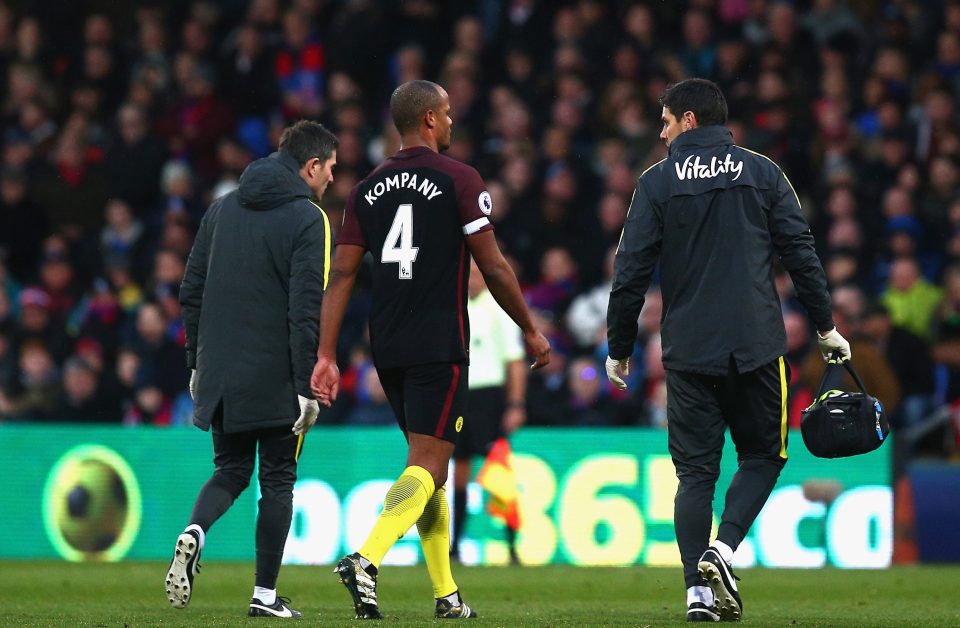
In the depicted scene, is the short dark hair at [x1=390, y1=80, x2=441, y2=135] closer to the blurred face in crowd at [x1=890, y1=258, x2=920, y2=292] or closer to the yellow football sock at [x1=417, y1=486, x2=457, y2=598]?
the yellow football sock at [x1=417, y1=486, x2=457, y2=598]

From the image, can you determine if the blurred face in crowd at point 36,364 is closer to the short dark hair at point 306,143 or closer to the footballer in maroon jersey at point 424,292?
the short dark hair at point 306,143

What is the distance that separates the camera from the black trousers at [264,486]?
7.17 metres

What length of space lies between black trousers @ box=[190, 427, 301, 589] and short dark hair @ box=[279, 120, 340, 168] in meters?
1.23

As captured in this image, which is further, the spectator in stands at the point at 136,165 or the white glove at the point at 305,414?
the spectator in stands at the point at 136,165

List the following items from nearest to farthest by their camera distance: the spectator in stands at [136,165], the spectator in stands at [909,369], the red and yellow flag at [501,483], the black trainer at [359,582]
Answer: the black trainer at [359,582]
the red and yellow flag at [501,483]
the spectator in stands at [909,369]
the spectator in stands at [136,165]

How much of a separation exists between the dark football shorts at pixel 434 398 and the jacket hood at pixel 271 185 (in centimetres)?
103

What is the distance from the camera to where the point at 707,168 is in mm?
6844

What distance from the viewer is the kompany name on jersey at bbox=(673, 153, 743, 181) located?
6.82 metres

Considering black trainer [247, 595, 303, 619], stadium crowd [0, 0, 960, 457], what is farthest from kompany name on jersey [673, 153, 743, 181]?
stadium crowd [0, 0, 960, 457]

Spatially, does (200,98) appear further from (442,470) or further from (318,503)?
(442,470)

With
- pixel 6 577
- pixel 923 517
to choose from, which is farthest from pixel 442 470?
pixel 923 517

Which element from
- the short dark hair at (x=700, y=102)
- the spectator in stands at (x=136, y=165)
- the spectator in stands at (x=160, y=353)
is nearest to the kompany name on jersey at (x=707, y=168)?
the short dark hair at (x=700, y=102)

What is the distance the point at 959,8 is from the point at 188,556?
1006cm

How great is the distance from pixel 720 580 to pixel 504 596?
2.56 m
